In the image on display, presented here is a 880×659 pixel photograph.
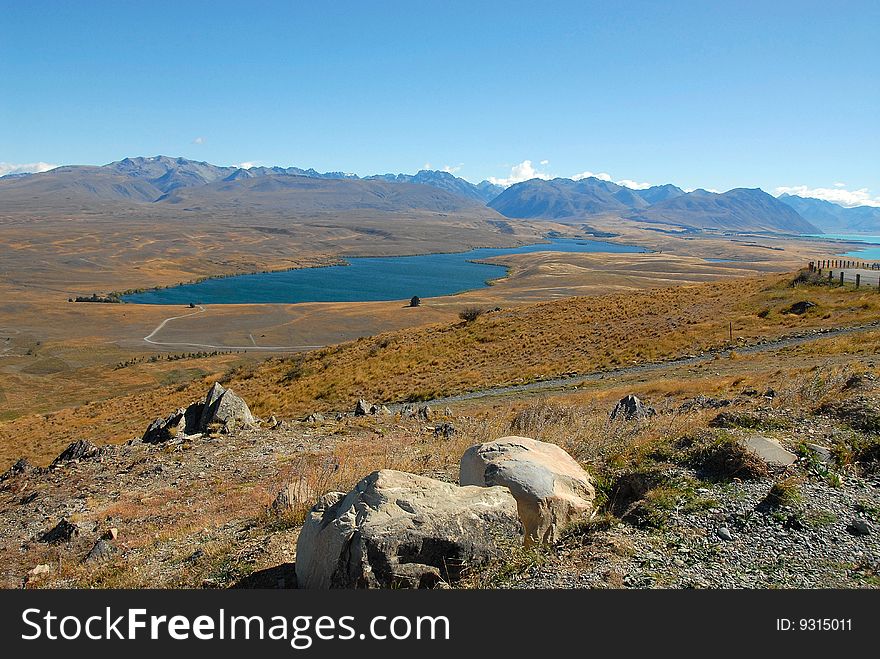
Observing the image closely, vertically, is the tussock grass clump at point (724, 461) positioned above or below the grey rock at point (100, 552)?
above

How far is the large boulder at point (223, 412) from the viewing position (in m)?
18.7

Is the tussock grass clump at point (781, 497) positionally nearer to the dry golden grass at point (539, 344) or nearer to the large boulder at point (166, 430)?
the large boulder at point (166, 430)

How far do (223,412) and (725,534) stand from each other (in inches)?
644

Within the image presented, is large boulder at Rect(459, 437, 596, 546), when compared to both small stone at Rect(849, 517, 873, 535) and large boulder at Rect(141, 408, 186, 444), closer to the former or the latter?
small stone at Rect(849, 517, 873, 535)

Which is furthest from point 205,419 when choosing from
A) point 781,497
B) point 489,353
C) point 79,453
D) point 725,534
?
point 489,353

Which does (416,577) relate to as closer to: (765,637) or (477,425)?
(765,637)

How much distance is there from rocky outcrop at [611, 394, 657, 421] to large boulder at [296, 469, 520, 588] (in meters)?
8.77

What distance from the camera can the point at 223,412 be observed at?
18969 millimetres

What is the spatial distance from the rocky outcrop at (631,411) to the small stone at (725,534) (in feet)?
23.3

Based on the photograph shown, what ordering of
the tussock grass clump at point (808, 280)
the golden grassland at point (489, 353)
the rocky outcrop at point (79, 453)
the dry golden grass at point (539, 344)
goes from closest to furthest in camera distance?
1. the rocky outcrop at point (79, 453)
2. the golden grassland at point (489, 353)
3. the dry golden grass at point (539, 344)
4. the tussock grass clump at point (808, 280)

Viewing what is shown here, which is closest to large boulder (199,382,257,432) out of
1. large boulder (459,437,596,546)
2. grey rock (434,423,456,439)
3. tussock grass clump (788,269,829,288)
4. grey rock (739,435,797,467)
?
grey rock (434,423,456,439)

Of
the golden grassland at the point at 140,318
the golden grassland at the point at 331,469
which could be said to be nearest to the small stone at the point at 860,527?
the golden grassland at the point at 331,469

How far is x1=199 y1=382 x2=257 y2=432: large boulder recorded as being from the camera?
18.7 meters

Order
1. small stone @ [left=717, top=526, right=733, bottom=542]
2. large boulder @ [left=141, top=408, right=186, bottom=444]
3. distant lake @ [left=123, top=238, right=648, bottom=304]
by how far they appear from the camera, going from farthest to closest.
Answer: distant lake @ [left=123, top=238, right=648, bottom=304]
large boulder @ [left=141, top=408, right=186, bottom=444]
small stone @ [left=717, top=526, right=733, bottom=542]
